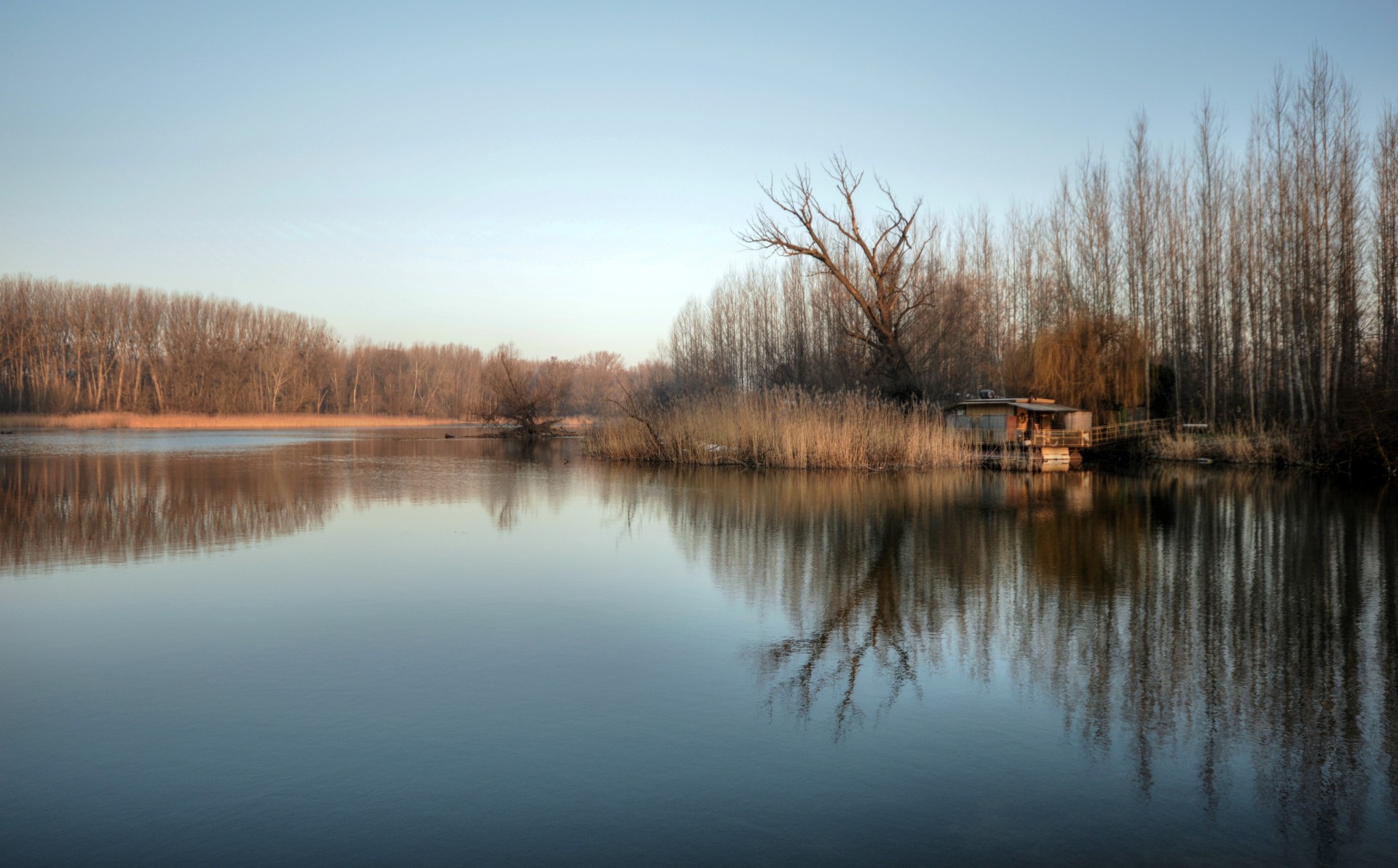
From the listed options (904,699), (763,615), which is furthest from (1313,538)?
(904,699)

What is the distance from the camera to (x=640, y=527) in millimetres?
10070

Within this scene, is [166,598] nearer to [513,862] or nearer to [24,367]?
[513,862]

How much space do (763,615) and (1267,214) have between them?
2882cm

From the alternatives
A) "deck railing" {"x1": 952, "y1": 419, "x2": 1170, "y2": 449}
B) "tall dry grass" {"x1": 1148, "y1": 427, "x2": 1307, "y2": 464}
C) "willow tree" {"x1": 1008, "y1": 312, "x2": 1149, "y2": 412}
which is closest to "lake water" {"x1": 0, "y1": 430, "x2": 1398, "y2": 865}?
"tall dry grass" {"x1": 1148, "y1": 427, "x2": 1307, "y2": 464}

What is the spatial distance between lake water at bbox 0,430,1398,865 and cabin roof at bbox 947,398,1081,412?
16.3m

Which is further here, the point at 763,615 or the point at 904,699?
the point at 763,615

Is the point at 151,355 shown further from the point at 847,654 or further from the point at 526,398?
the point at 847,654

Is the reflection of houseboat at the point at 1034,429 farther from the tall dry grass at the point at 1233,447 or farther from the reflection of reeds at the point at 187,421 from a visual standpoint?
the reflection of reeds at the point at 187,421

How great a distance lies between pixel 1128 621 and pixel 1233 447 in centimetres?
2122

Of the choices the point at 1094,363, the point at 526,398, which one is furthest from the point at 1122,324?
the point at 526,398

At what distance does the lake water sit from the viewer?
9.37 feet

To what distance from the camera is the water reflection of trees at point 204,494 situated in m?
8.64

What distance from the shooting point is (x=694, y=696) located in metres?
4.21

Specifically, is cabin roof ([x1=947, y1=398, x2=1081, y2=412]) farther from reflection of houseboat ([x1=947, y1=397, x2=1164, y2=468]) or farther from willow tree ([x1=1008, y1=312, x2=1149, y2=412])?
willow tree ([x1=1008, y1=312, x2=1149, y2=412])
